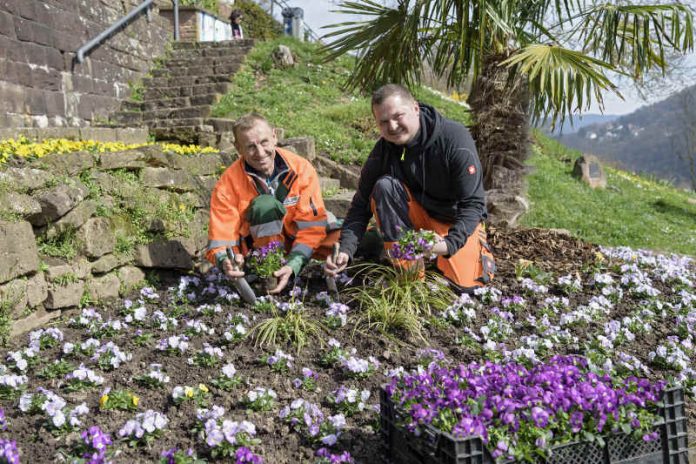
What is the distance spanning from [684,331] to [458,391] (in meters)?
2.32

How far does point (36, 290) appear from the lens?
3414mm

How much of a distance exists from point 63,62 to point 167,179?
16.4 feet

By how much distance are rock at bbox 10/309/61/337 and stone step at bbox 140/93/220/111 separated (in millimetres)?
7272

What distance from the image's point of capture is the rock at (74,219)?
3672 mm

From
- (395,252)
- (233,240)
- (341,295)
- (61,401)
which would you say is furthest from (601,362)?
(61,401)

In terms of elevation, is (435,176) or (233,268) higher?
(435,176)

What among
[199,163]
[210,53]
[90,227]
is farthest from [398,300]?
[210,53]

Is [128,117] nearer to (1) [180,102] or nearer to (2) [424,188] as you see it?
(1) [180,102]

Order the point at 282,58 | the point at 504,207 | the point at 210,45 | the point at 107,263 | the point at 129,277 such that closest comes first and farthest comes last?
the point at 107,263 → the point at 129,277 → the point at 504,207 → the point at 282,58 → the point at 210,45

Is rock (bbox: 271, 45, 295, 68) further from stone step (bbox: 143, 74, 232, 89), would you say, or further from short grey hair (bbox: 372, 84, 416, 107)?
short grey hair (bbox: 372, 84, 416, 107)

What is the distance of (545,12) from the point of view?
582 centimetres

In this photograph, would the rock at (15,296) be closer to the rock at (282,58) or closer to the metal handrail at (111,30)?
the metal handrail at (111,30)

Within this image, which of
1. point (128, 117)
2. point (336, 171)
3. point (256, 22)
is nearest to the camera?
point (336, 171)

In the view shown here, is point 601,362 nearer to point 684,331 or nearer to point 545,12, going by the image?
point 684,331
